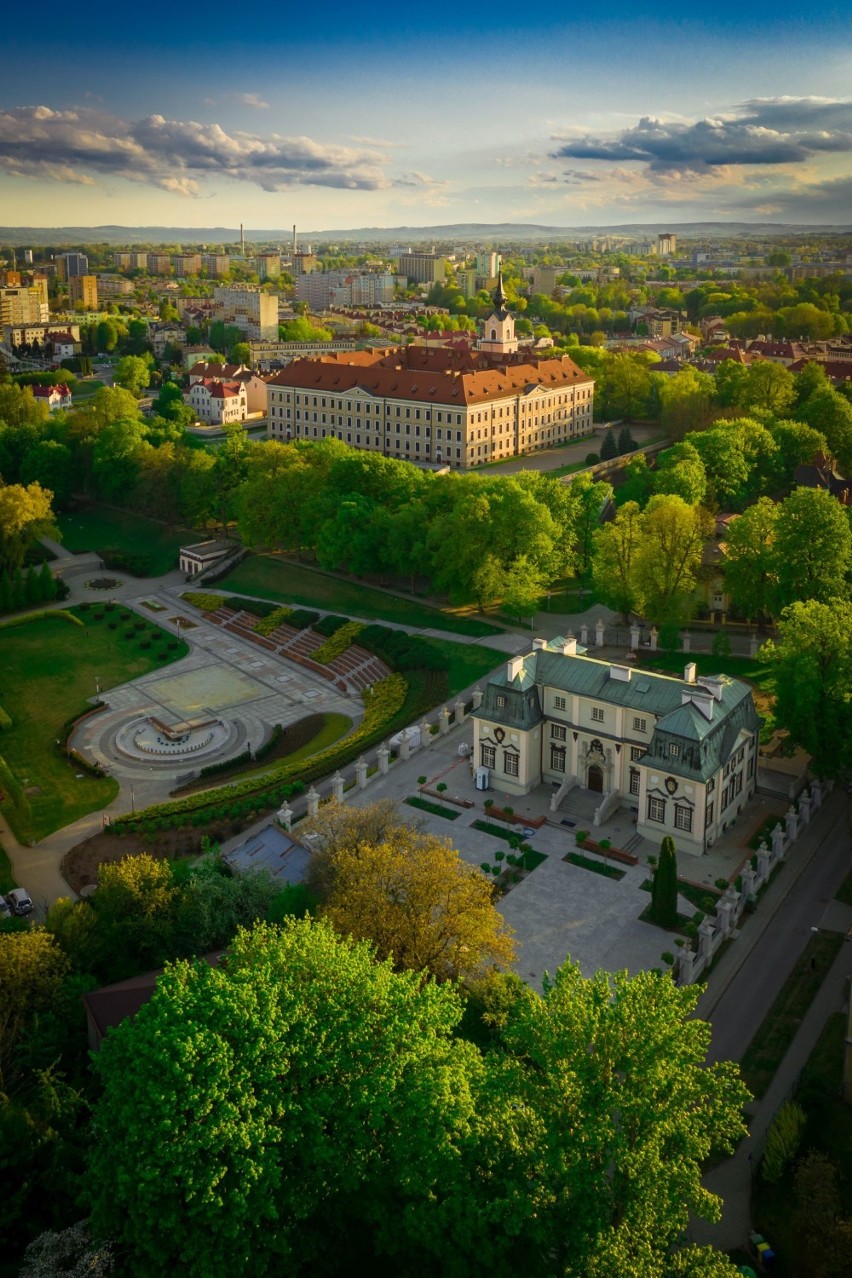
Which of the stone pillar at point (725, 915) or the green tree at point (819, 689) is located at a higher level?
the green tree at point (819, 689)

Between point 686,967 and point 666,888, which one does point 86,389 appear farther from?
point 686,967

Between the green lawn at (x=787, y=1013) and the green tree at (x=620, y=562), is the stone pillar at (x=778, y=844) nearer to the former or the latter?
the green lawn at (x=787, y=1013)

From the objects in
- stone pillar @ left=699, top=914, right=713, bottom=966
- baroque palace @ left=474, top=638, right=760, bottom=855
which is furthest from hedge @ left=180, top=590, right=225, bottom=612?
stone pillar @ left=699, top=914, right=713, bottom=966

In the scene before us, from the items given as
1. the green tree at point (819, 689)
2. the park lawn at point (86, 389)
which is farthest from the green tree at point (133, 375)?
the green tree at point (819, 689)

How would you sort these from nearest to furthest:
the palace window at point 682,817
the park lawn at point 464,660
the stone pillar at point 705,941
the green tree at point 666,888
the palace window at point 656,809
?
the stone pillar at point 705,941 < the green tree at point 666,888 < the palace window at point 682,817 < the palace window at point 656,809 < the park lawn at point 464,660

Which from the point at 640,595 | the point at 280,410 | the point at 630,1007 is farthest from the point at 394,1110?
the point at 280,410

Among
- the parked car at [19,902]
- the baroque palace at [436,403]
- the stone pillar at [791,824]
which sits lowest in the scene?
the parked car at [19,902]

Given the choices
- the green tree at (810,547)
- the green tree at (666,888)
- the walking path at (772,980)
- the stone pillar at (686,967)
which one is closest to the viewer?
the walking path at (772,980)
